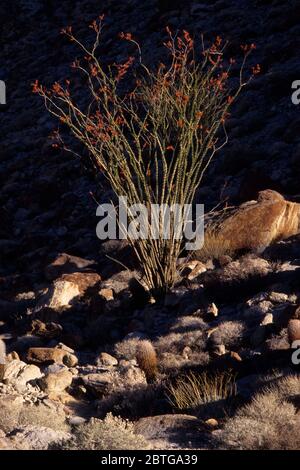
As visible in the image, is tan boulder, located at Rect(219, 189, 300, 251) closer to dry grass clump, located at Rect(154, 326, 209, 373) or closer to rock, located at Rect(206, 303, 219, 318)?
rock, located at Rect(206, 303, 219, 318)

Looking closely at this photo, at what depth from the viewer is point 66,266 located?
12398 mm

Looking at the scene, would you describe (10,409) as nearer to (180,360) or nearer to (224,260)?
(180,360)

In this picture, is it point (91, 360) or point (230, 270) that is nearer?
point (91, 360)

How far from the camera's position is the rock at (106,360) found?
8844mm

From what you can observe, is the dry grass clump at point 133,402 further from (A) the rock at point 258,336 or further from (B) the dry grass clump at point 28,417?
(A) the rock at point 258,336

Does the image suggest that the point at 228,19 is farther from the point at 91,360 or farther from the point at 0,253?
the point at 91,360

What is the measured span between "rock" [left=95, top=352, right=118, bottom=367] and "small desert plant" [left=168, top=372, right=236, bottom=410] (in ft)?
4.23

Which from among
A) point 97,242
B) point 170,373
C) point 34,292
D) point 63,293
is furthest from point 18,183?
point 170,373

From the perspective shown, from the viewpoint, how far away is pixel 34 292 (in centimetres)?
1207

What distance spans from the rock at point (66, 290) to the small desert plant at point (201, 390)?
345 centimetres

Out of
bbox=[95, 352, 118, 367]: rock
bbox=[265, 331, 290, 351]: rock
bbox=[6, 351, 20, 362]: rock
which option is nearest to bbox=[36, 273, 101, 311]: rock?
bbox=[6, 351, 20, 362]: rock

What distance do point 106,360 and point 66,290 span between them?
2.24m

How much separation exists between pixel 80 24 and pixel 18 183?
→ 29.2 ft

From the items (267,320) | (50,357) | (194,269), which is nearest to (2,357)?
(50,357)
